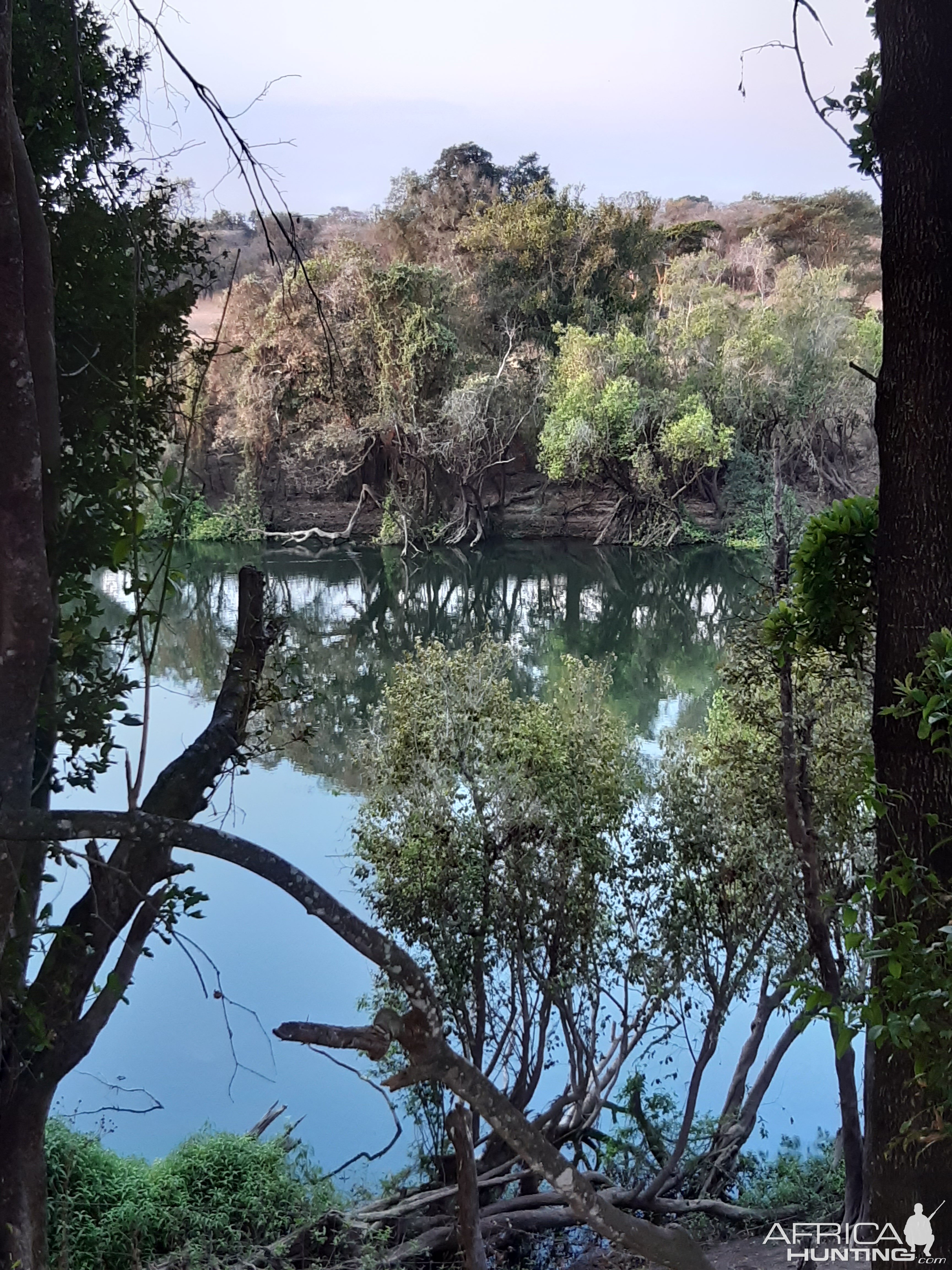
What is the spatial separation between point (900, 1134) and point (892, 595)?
1.08 metres

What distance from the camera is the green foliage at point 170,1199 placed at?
3.63m

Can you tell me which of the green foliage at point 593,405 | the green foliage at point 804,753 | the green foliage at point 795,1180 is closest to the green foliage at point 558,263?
the green foliage at point 593,405

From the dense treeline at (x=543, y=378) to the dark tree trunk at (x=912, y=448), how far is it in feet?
34.9

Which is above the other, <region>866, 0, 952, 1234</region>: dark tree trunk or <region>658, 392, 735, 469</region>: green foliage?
<region>658, 392, 735, 469</region>: green foliage

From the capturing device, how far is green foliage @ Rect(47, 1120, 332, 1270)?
363 centimetres

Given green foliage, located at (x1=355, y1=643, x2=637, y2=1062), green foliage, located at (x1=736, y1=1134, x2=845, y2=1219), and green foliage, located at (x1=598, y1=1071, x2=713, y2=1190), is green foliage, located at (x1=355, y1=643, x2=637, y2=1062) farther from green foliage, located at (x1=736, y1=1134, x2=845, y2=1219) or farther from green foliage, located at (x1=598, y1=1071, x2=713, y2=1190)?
green foliage, located at (x1=736, y1=1134, x2=845, y2=1219)

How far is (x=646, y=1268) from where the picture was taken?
4.19 m

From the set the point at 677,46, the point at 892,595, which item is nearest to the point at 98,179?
the point at 892,595

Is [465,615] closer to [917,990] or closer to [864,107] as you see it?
[864,107]

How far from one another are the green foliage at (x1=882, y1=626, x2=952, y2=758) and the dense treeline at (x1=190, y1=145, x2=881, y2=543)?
11.0 metres

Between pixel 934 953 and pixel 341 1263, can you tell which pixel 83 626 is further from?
pixel 341 1263

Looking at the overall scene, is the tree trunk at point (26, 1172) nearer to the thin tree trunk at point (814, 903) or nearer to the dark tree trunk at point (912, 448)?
the dark tree trunk at point (912, 448)

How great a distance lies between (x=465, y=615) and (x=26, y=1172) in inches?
359

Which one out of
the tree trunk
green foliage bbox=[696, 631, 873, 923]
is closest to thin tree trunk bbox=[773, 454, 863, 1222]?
green foliage bbox=[696, 631, 873, 923]
